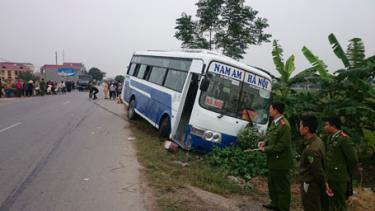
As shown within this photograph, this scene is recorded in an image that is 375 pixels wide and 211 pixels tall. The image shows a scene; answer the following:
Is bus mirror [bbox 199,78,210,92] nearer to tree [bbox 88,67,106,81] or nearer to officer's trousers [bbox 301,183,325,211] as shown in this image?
officer's trousers [bbox 301,183,325,211]

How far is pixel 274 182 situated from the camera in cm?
580

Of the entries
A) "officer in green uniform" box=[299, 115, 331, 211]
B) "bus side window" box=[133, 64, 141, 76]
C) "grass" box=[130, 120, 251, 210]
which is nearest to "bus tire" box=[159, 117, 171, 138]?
"grass" box=[130, 120, 251, 210]

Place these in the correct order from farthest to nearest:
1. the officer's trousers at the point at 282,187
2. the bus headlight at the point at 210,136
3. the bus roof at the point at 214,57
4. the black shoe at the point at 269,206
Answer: the bus roof at the point at 214,57
the bus headlight at the point at 210,136
the black shoe at the point at 269,206
the officer's trousers at the point at 282,187

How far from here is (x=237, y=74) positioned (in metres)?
9.14

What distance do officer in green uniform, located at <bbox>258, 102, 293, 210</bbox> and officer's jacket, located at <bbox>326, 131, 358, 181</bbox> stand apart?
0.64 metres

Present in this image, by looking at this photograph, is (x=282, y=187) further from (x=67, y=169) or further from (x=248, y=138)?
(x=67, y=169)

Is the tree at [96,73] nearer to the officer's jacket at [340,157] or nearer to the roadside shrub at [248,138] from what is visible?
the roadside shrub at [248,138]

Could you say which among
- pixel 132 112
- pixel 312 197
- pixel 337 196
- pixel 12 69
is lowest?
pixel 12 69

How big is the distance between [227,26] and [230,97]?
529 inches

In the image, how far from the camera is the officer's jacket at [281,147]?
→ 5559 millimetres

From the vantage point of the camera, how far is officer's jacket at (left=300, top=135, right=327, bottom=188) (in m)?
4.59

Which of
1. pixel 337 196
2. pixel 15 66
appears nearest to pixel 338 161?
pixel 337 196

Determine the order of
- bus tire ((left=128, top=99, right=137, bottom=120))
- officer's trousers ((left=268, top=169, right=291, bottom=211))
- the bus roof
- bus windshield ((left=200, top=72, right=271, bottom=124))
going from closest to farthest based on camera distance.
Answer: officer's trousers ((left=268, top=169, right=291, bottom=211))
bus windshield ((left=200, top=72, right=271, bottom=124))
the bus roof
bus tire ((left=128, top=99, right=137, bottom=120))

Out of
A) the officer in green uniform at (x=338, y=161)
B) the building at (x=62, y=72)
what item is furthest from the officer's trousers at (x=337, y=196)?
the building at (x=62, y=72)
